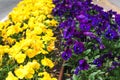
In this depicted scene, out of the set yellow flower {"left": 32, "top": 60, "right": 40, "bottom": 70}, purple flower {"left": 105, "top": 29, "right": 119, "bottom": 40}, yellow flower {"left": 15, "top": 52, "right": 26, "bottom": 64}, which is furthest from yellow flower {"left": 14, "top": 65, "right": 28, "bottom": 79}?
purple flower {"left": 105, "top": 29, "right": 119, "bottom": 40}

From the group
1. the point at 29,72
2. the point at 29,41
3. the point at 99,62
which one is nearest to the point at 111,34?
the point at 99,62

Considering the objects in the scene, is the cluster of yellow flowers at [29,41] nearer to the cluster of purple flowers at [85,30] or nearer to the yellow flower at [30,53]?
the yellow flower at [30,53]

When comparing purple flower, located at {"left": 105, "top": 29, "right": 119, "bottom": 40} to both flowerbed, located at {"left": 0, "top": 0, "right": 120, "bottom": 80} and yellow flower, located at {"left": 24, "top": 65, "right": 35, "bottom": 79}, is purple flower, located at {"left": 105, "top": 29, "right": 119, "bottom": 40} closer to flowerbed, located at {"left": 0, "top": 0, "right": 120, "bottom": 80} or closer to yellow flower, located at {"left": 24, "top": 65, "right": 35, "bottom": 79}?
flowerbed, located at {"left": 0, "top": 0, "right": 120, "bottom": 80}

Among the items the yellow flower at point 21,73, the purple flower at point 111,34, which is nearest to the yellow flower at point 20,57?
the yellow flower at point 21,73

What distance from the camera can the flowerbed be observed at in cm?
507

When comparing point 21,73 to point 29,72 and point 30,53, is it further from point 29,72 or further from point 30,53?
point 30,53

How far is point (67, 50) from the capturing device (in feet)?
17.0

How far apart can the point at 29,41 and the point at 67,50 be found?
22.3 inches

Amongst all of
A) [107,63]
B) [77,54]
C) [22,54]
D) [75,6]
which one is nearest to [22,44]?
[22,54]

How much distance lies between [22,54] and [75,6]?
8.87 feet

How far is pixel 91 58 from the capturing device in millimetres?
5766

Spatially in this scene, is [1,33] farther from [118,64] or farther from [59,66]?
[118,64]

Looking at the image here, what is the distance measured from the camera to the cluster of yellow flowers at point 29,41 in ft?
16.2

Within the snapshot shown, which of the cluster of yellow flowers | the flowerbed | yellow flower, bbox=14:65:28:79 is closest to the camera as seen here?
yellow flower, bbox=14:65:28:79
